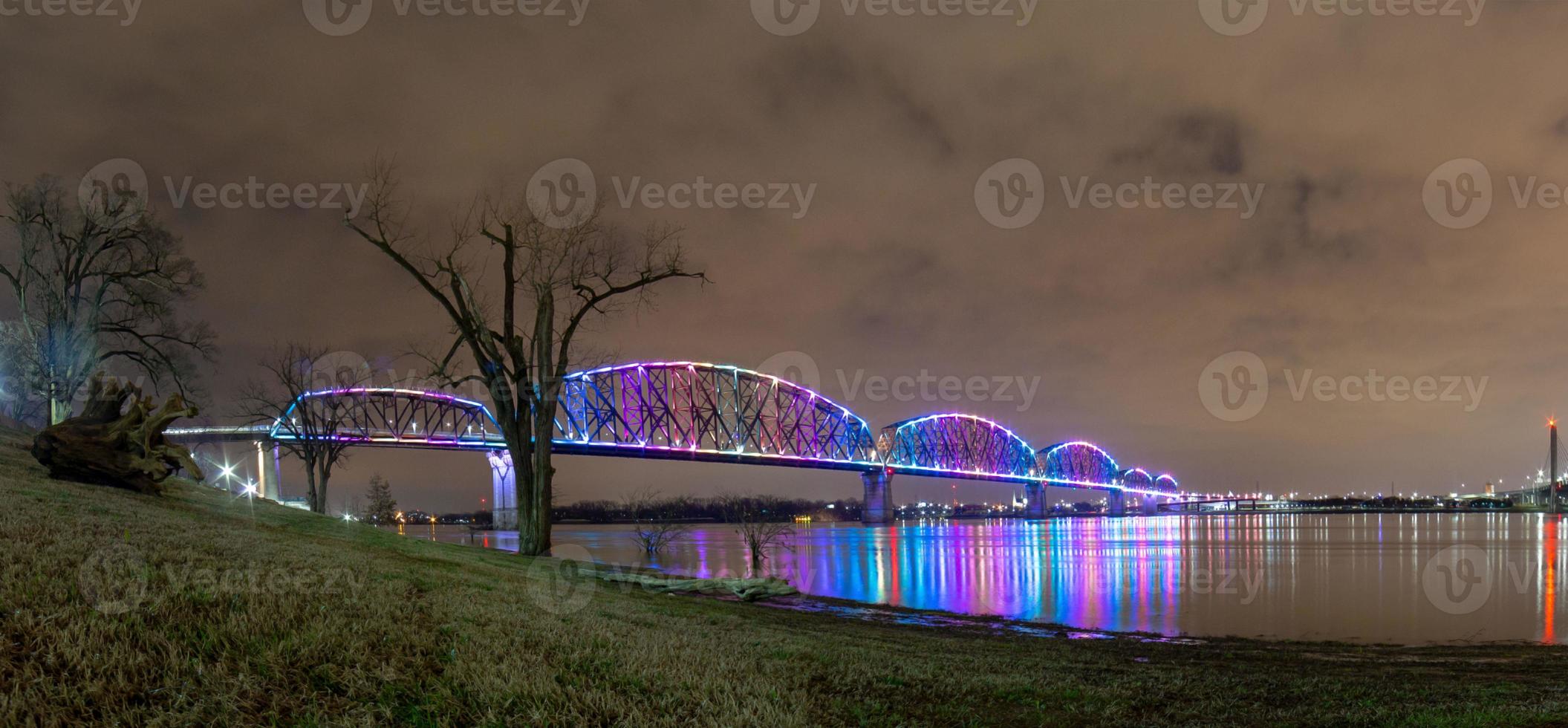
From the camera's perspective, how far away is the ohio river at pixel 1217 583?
995 inches

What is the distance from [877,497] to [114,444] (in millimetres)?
151828

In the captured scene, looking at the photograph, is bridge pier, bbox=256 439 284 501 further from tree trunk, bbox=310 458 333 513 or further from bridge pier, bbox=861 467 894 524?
bridge pier, bbox=861 467 894 524

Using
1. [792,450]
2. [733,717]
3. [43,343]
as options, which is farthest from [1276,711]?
[792,450]

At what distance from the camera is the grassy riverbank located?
5.89 metres

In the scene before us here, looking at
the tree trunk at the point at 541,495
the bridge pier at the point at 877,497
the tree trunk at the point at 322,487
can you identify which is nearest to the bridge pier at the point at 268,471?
the tree trunk at the point at 322,487

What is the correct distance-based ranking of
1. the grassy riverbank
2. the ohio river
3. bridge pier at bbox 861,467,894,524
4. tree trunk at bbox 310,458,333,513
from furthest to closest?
bridge pier at bbox 861,467,894,524
tree trunk at bbox 310,458,333,513
the ohio river
the grassy riverbank

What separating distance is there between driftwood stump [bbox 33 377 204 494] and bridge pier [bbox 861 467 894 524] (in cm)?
14744

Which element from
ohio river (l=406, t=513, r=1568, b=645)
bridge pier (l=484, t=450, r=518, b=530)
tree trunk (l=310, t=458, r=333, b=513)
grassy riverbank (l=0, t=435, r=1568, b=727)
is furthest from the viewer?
bridge pier (l=484, t=450, r=518, b=530)

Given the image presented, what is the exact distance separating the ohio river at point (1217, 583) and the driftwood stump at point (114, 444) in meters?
19.7

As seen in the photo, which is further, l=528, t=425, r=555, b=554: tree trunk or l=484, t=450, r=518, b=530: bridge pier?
l=484, t=450, r=518, b=530: bridge pier

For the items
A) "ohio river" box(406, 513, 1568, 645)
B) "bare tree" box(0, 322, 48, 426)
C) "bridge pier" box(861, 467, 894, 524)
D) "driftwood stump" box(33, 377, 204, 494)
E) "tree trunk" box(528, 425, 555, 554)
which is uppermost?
"bare tree" box(0, 322, 48, 426)

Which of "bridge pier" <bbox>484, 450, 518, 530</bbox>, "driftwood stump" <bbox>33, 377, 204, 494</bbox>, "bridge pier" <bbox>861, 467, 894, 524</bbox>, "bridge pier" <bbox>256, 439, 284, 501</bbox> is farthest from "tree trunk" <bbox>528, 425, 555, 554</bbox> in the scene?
"bridge pier" <bbox>861, 467, 894, 524</bbox>

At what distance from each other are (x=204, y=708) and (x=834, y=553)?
189 feet

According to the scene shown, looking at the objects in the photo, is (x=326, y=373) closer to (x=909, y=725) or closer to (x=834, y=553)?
(x=834, y=553)
